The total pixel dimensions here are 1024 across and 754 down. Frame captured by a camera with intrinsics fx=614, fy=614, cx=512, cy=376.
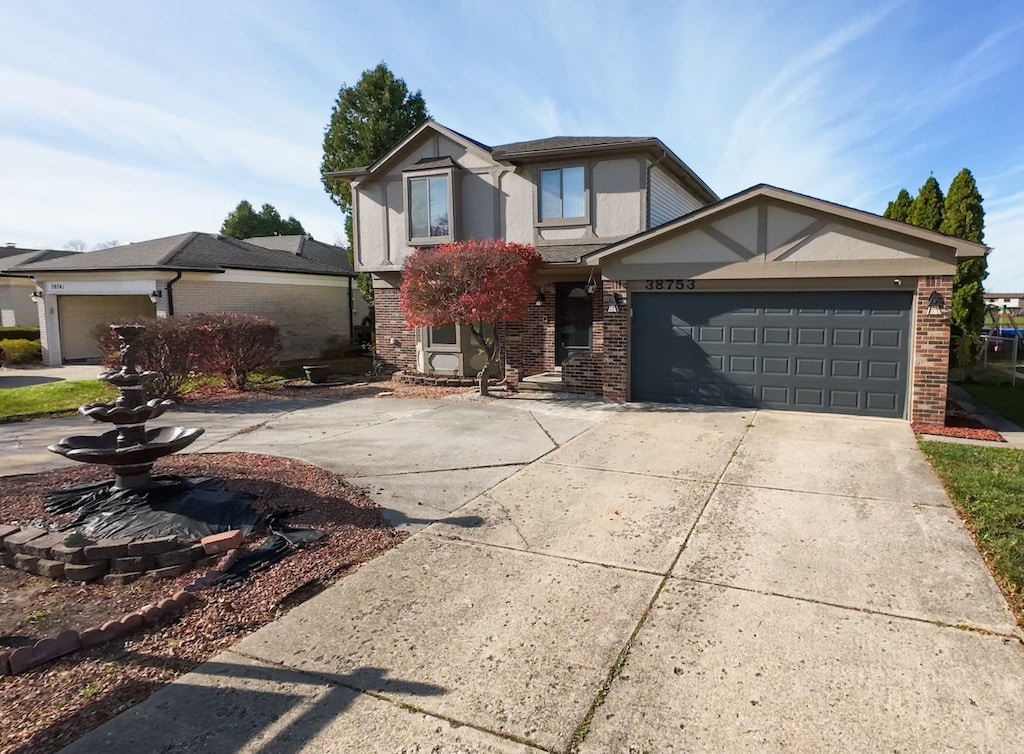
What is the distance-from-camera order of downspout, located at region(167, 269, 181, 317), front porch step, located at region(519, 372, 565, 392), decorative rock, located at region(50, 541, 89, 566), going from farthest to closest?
downspout, located at region(167, 269, 181, 317) → front porch step, located at region(519, 372, 565, 392) → decorative rock, located at region(50, 541, 89, 566)

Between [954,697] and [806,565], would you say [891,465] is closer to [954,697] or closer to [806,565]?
[806,565]

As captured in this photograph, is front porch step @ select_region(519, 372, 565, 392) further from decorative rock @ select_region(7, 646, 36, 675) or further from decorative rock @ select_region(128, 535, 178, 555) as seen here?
decorative rock @ select_region(7, 646, 36, 675)

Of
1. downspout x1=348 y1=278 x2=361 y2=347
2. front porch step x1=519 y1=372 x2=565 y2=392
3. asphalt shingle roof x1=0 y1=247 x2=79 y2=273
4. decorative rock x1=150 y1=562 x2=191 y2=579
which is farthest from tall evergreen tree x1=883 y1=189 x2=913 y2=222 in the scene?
asphalt shingle roof x1=0 y1=247 x2=79 y2=273

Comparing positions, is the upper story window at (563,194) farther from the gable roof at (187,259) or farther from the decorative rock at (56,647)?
the decorative rock at (56,647)

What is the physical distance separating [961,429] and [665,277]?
5.31 metres

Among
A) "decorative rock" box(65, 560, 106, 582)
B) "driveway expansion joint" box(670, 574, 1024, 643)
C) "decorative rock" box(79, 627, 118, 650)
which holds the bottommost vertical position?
"driveway expansion joint" box(670, 574, 1024, 643)

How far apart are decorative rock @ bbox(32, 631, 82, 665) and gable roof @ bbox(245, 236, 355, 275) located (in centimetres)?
2033

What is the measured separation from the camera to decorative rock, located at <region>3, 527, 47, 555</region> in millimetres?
4762

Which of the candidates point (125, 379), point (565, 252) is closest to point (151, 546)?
point (125, 379)

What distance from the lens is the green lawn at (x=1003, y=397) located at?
11156 mm

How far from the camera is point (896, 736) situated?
287 centimetres

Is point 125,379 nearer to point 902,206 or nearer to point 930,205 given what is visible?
point 930,205

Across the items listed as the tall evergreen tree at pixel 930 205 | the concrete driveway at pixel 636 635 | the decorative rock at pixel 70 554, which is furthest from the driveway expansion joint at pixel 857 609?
the tall evergreen tree at pixel 930 205

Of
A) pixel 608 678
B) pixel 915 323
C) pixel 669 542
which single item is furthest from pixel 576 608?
pixel 915 323
